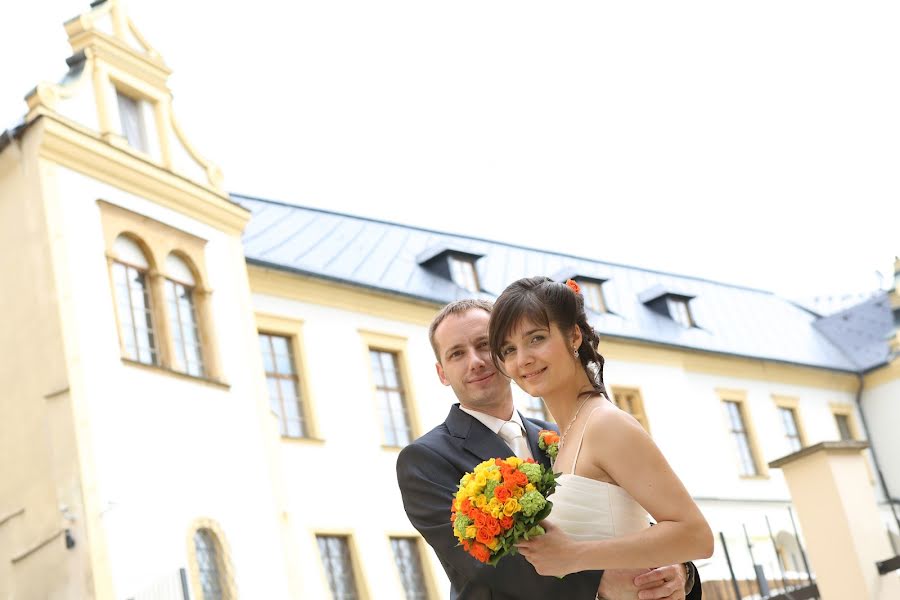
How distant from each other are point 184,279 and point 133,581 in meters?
4.70

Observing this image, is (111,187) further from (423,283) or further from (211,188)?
(423,283)

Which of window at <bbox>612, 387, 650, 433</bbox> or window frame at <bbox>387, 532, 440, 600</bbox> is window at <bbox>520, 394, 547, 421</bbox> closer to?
window at <bbox>612, 387, 650, 433</bbox>

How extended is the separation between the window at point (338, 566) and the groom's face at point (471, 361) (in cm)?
1642

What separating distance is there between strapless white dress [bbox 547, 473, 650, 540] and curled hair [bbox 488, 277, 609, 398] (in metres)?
0.31

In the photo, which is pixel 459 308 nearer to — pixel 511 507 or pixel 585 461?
pixel 585 461

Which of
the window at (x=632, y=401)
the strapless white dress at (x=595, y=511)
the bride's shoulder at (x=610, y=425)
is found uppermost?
the window at (x=632, y=401)

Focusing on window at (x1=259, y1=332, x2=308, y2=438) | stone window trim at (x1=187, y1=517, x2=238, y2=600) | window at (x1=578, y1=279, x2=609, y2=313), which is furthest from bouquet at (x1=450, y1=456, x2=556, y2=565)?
window at (x1=578, y1=279, x2=609, y2=313)

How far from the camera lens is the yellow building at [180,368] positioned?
15.9 metres

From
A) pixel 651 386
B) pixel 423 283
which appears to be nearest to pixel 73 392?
pixel 423 283

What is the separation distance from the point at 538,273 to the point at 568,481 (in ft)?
104

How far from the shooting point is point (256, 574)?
57.1 ft

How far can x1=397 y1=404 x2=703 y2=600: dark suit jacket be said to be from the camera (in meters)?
3.69

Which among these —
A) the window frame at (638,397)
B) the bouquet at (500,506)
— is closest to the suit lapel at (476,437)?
the bouquet at (500,506)

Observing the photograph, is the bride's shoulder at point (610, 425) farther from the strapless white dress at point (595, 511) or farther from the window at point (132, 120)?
the window at point (132, 120)
